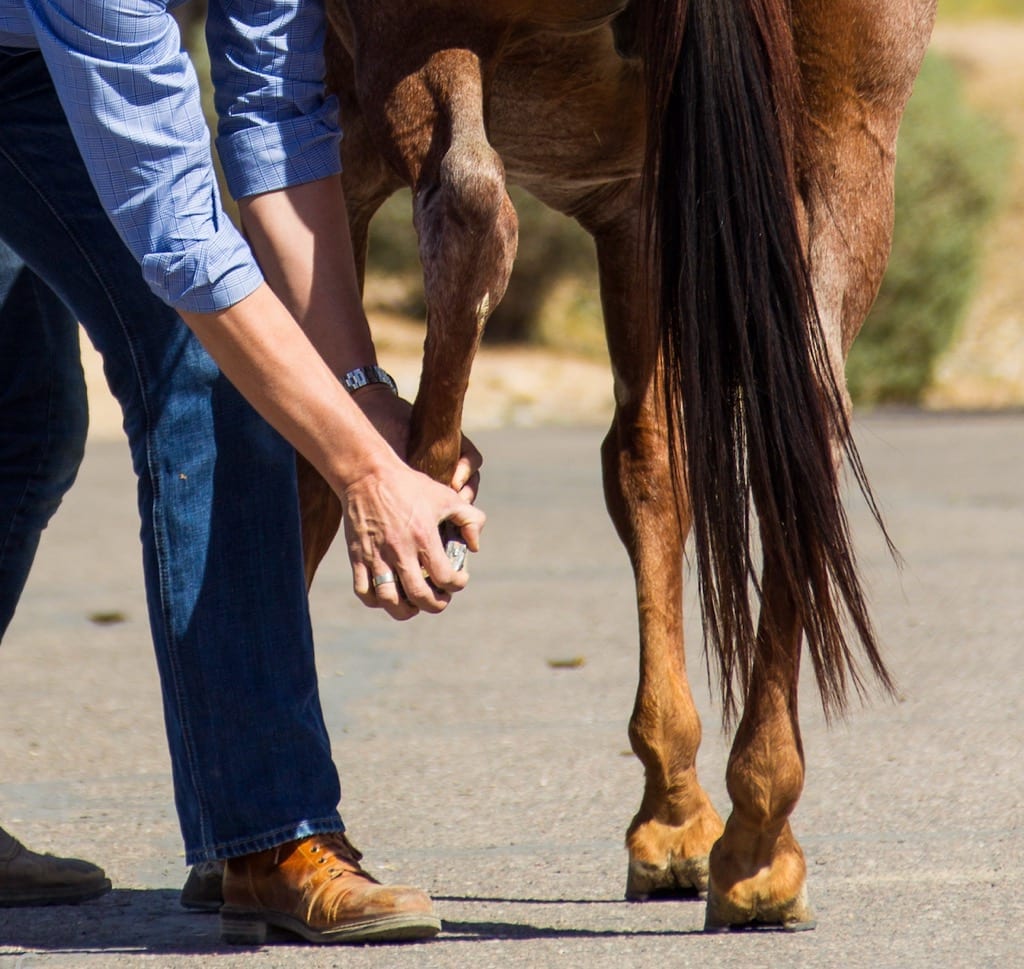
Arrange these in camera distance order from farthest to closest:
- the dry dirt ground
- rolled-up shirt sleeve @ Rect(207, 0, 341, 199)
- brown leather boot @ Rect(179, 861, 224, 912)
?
the dry dirt ground, brown leather boot @ Rect(179, 861, 224, 912), rolled-up shirt sleeve @ Rect(207, 0, 341, 199)

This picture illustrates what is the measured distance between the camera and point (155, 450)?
2412mm

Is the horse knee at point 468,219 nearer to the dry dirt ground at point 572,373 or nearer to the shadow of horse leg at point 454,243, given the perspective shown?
the shadow of horse leg at point 454,243

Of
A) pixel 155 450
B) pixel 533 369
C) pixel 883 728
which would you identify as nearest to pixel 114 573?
pixel 883 728

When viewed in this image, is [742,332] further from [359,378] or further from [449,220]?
[359,378]

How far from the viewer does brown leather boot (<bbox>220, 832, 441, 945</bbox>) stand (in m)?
2.40

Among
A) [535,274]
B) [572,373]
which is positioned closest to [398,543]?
[572,373]

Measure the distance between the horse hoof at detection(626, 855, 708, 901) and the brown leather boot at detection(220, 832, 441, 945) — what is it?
0.43 m

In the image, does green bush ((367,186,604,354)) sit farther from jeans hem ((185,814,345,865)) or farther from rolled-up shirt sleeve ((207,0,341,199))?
jeans hem ((185,814,345,865))

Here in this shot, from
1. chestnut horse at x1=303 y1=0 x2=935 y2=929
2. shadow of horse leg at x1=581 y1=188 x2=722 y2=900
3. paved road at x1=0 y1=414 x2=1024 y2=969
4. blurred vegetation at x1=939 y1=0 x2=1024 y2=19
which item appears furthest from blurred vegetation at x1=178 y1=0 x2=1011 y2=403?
blurred vegetation at x1=939 y1=0 x2=1024 y2=19

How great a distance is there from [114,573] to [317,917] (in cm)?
417

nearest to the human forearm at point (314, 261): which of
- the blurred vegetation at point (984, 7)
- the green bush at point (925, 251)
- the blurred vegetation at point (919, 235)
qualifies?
the blurred vegetation at point (919, 235)

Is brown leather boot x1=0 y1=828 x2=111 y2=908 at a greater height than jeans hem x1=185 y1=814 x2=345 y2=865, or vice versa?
jeans hem x1=185 y1=814 x2=345 y2=865

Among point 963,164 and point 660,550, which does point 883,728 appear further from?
point 963,164

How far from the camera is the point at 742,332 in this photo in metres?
2.41
